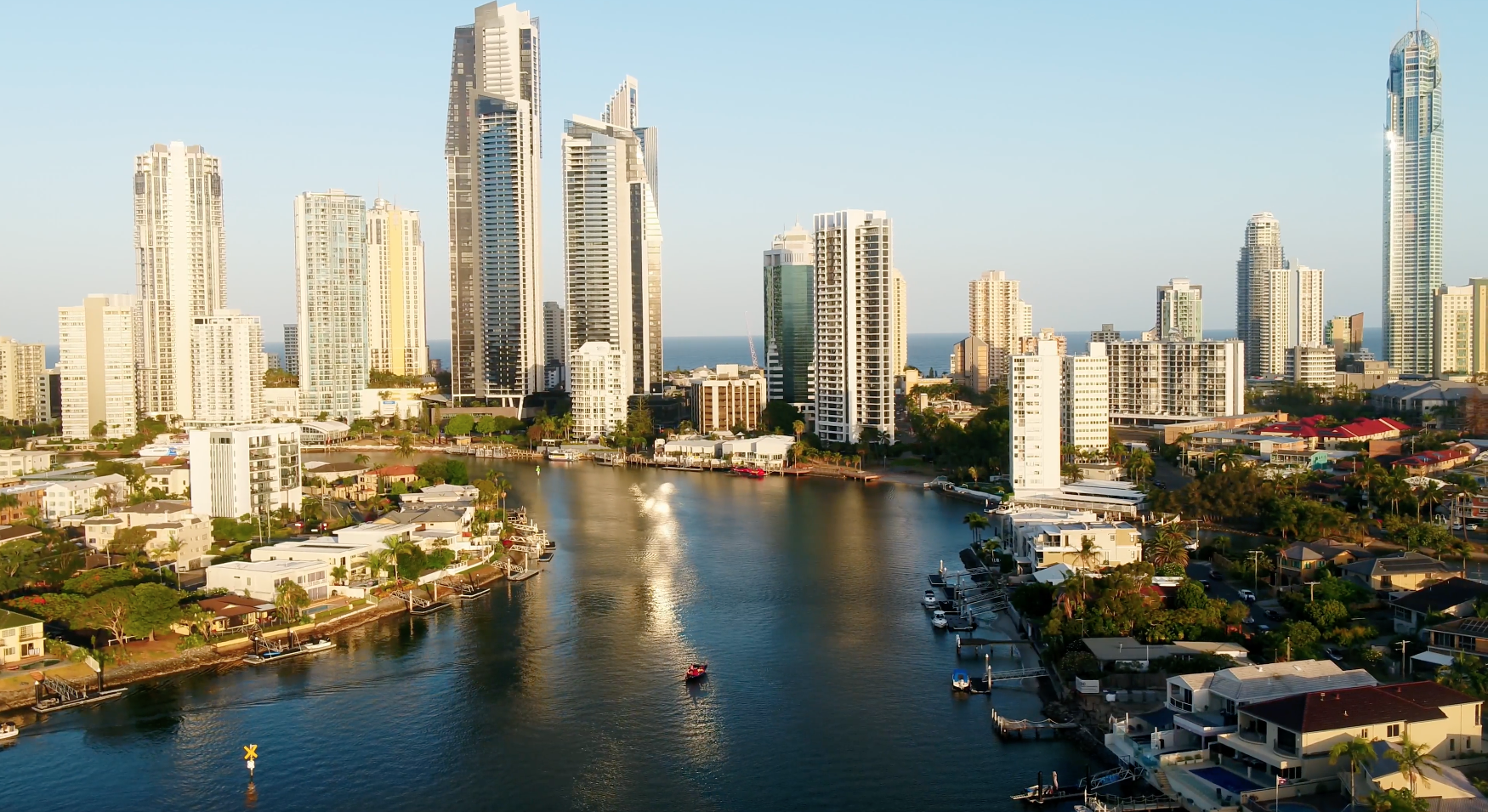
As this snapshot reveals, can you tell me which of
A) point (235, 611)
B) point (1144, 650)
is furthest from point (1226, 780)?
point (235, 611)

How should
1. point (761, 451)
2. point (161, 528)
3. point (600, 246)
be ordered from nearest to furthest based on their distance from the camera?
point (161, 528) → point (761, 451) → point (600, 246)

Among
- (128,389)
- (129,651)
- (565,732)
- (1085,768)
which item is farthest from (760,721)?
(128,389)

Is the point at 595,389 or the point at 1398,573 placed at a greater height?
the point at 595,389

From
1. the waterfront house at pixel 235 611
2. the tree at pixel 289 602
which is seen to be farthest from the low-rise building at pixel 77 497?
the tree at pixel 289 602

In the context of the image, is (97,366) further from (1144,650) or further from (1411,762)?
(1411,762)

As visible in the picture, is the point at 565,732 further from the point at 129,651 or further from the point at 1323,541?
the point at 1323,541
